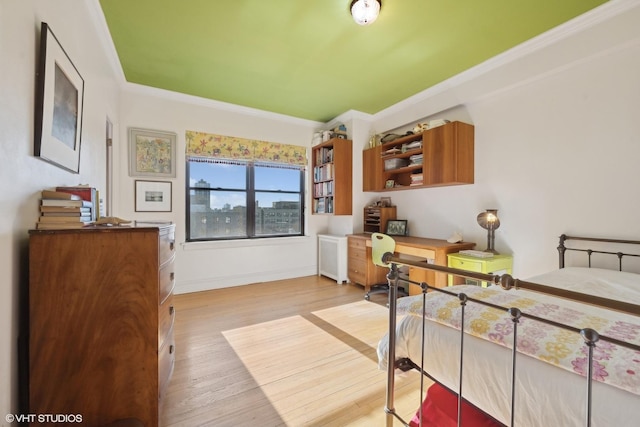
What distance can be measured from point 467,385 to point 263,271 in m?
3.55

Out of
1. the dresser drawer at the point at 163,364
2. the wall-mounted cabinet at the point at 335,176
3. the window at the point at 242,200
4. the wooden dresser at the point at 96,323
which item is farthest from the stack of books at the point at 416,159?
the dresser drawer at the point at 163,364

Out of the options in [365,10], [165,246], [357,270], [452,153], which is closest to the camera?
[165,246]

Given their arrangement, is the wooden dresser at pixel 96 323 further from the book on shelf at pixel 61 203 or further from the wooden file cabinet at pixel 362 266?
the wooden file cabinet at pixel 362 266

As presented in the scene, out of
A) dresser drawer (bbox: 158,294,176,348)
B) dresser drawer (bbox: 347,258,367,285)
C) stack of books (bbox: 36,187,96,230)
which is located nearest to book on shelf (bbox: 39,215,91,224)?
stack of books (bbox: 36,187,96,230)

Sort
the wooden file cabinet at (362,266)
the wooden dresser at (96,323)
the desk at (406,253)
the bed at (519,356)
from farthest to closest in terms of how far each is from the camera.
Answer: the wooden file cabinet at (362,266) < the desk at (406,253) < the wooden dresser at (96,323) < the bed at (519,356)

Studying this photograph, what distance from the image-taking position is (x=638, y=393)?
664mm

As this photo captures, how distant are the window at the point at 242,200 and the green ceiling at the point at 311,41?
113 cm

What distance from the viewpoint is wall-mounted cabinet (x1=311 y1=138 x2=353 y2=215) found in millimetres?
4113

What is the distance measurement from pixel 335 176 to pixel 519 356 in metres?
3.43

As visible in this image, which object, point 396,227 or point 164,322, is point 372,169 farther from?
point 164,322

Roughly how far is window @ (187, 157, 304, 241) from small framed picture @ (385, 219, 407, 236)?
153cm

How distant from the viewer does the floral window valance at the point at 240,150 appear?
370 centimetres

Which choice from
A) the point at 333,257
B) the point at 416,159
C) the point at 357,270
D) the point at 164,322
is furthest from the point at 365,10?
the point at 333,257

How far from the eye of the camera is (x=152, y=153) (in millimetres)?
3449
